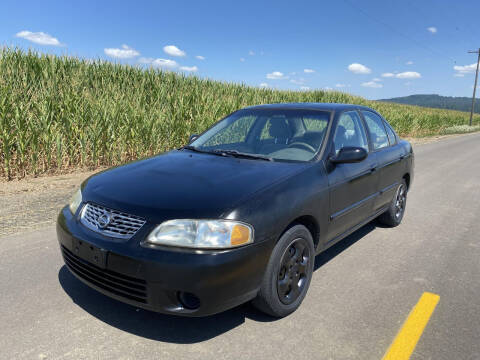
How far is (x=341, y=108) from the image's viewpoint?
387 cm

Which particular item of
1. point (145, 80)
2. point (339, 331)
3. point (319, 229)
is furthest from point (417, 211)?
point (145, 80)

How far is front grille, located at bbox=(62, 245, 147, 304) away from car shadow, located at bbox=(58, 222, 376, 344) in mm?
319

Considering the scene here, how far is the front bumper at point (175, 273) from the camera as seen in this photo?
2.15 meters

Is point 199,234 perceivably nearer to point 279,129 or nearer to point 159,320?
point 159,320

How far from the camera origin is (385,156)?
4.38 metres

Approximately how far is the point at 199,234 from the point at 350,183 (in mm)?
1799

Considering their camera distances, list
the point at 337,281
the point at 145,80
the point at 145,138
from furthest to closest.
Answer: the point at 145,80 → the point at 145,138 → the point at 337,281

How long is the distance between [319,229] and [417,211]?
11.4ft

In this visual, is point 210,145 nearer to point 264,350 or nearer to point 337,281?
point 337,281

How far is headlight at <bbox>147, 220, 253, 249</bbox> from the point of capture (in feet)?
7.30

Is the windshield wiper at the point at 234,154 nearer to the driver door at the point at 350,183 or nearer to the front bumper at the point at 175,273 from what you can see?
the driver door at the point at 350,183

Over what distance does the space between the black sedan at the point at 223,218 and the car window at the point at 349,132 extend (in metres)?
0.02

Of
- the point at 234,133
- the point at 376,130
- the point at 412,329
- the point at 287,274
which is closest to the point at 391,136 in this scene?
the point at 376,130

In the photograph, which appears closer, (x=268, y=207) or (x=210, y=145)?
(x=268, y=207)
